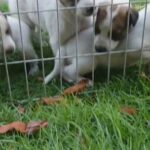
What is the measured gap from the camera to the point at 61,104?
188 centimetres

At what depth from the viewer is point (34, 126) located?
1737mm

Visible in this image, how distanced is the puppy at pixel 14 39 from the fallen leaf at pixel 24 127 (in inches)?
18.3

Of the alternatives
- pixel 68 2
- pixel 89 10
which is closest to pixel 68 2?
pixel 68 2

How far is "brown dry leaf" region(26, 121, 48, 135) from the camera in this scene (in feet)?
5.63

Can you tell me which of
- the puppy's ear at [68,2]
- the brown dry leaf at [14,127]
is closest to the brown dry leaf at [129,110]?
the brown dry leaf at [14,127]

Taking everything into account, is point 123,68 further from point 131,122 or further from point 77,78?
point 131,122

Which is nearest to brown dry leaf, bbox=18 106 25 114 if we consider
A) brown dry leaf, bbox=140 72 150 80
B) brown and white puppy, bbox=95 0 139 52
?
brown and white puppy, bbox=95 0 139 52

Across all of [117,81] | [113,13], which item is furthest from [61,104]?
[113,13]

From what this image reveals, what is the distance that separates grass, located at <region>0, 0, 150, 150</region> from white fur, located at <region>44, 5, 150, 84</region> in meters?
0.08

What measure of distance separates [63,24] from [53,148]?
0.89m

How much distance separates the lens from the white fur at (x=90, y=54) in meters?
2.09

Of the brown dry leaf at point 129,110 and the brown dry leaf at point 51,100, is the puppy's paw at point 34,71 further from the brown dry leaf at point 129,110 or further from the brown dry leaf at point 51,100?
the brown dry leaf at point 129,110

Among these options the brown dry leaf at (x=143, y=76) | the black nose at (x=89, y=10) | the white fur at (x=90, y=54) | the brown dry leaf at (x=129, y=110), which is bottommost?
the brown dry leaf at (x=129, y=110)

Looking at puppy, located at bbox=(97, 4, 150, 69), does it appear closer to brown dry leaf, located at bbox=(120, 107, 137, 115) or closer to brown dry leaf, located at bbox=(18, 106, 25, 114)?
brown dry leaf, located at bbox=(120, 107, 137, 115)
